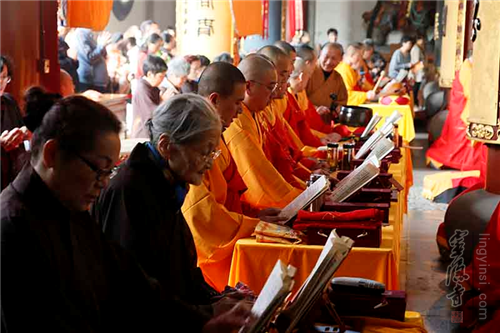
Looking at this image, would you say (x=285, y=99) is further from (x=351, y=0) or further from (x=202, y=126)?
(x=351, y=0)

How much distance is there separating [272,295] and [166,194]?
0.70 m

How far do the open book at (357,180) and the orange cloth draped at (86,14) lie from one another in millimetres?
3133

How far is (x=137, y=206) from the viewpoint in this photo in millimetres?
2410

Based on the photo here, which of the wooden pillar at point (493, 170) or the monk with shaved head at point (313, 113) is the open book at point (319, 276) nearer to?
the wooden pillar at point (493, 170)

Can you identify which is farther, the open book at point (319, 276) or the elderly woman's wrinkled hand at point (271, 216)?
the elderly woman's wrinkled hand at point (271, 216)

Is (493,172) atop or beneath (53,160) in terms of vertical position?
beneath

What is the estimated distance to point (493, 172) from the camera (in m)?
5.14

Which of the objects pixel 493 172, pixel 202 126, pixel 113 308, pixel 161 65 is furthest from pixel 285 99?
pixel 113 308

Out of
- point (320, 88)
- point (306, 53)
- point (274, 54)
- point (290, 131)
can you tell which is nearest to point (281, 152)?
point (274, 54)

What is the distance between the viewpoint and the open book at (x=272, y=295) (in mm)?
1831

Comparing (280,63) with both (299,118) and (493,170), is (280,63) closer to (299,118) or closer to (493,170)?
(299,118)

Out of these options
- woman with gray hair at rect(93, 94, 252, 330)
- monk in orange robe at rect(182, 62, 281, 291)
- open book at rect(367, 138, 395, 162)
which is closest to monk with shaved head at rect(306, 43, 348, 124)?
open book at rect(367, 138, 395, 162)

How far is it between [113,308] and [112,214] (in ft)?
1.40

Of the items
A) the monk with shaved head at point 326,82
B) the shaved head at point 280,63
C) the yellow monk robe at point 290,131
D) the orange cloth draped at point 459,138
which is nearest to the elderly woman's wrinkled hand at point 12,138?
the shaved head at point 280,63
